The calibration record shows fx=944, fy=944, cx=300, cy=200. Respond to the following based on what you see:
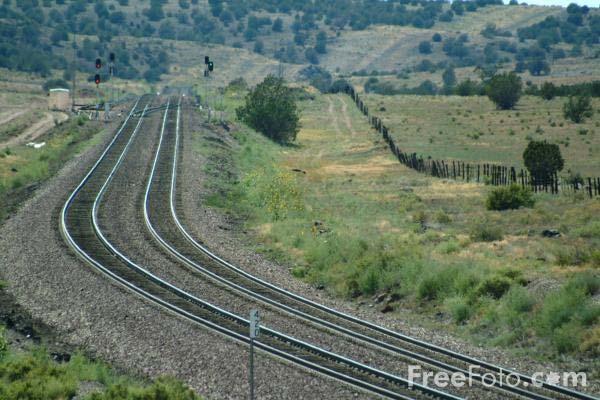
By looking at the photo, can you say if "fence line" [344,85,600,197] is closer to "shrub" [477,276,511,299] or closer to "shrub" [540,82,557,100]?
"shrub" [477,276,511,299]

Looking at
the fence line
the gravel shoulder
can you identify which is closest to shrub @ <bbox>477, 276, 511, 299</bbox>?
the gravel shoulder

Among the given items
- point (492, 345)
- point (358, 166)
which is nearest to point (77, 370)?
point (492, 345)

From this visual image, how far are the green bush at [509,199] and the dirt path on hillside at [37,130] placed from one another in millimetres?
39945

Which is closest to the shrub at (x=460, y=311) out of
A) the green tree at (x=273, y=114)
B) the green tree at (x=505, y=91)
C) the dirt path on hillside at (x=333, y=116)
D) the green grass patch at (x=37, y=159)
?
the green grass patch at (x=37, y=159)

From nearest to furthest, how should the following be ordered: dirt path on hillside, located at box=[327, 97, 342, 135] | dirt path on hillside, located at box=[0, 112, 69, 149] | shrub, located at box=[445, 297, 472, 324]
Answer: shrub, located at box=[445, 297, 472, 324]
dirt path on hillside, located at box=[0, 112, 69, 149]
dirt path on hillside, located at box=[327, 97, 342, 135]

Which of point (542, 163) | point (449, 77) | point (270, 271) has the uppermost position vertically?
point (449, 77)

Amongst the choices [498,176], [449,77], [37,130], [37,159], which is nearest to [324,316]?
[498,176]

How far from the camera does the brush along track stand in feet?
57.8

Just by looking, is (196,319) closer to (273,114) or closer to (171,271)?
(171,271)

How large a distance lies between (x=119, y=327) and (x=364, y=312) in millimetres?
6247

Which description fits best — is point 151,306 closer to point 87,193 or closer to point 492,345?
point 492,345

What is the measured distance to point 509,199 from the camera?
131 ft

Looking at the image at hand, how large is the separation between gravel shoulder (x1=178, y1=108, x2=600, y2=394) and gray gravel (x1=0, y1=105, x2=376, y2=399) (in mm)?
4193

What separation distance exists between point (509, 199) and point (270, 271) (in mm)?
15643
